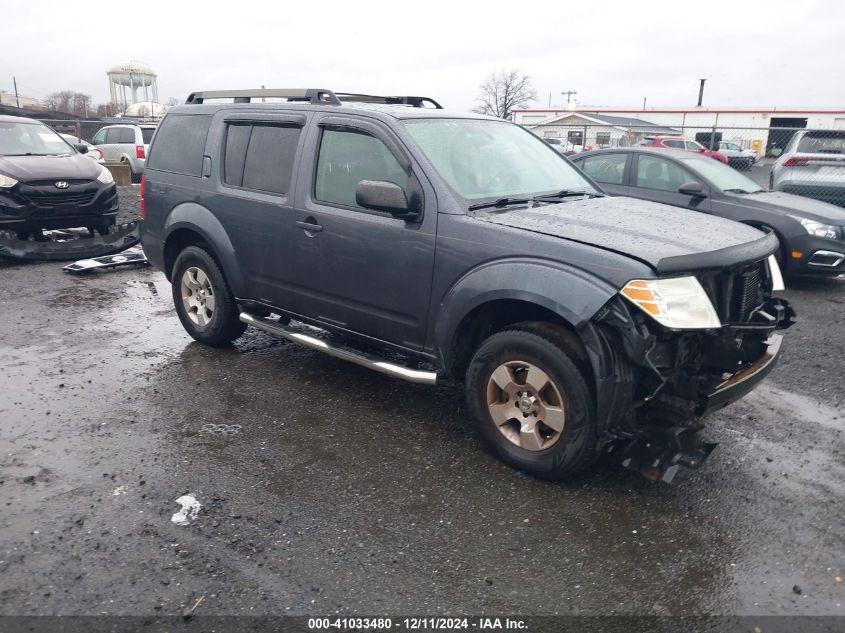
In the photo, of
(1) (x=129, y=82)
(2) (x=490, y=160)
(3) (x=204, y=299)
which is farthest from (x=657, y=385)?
(1) (x=129, y=82)

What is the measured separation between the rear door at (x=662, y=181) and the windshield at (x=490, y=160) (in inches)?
155

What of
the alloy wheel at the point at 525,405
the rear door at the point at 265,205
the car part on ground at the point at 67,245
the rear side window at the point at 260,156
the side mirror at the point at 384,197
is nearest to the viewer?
the alloy wheel at the point at 525,405

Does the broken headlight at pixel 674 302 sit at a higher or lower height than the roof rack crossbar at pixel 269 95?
lower

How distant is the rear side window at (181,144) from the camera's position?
5582mm

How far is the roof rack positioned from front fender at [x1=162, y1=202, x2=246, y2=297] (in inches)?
39.0

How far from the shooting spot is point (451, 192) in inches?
160

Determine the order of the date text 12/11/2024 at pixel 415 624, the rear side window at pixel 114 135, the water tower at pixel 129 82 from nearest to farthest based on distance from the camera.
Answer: the date text 12/11/2024 at pixel 415 624 < the rear side window at pixel 114 135 < the water tower at pixel 129 82

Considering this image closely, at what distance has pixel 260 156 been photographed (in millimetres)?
5102

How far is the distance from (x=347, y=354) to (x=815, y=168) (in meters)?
10.1

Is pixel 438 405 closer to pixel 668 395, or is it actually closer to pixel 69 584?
pixel 668 395

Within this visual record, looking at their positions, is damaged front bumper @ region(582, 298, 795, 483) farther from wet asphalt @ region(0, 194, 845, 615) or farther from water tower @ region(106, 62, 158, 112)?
water tower @ region(106, 62, 158, 112)

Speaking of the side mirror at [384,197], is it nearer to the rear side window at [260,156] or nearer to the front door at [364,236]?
the front door at [364,236]

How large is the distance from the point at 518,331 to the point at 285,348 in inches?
114

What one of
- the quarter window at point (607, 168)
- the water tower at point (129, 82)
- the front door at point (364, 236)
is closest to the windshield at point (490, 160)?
the front door at point (364, 236)
